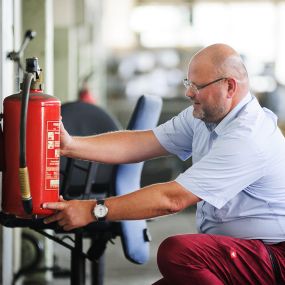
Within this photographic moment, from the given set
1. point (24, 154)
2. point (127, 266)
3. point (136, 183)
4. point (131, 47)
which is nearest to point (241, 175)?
point (24, 154)

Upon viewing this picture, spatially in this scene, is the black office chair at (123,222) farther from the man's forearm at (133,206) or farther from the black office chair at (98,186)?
the man's forearm at (133,206)


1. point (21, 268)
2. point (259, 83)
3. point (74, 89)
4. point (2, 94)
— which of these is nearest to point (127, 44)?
point (259, 83)

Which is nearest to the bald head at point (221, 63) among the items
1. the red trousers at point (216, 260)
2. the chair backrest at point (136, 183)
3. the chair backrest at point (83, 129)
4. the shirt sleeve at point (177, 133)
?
the shirt sleeve at point (177, 133)

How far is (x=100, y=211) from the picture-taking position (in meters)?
2.35

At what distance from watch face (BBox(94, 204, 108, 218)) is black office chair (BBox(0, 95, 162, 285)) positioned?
0.54m

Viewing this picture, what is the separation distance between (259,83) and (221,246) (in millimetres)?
11045

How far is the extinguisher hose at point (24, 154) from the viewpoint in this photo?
2.13 metres

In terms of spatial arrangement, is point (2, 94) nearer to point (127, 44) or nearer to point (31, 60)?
point (31, 60)

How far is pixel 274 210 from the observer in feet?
8.48

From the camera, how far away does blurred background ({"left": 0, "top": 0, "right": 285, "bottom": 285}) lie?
14.8 ft

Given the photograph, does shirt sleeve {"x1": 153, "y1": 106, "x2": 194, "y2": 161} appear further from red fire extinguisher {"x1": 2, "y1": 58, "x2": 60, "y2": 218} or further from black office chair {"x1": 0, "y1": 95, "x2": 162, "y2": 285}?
red fire extinguisher {"x1": 2, "y1": 58, "x2": 60, "y2": 218}

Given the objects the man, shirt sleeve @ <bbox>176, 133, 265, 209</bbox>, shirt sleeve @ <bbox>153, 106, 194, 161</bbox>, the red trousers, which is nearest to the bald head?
the man

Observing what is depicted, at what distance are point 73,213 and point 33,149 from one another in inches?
Answer: 8.9

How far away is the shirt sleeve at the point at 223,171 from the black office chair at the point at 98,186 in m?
0.66
